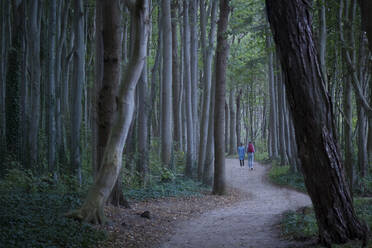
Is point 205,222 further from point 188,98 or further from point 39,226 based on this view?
point 188,98

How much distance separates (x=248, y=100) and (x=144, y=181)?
30.8 m

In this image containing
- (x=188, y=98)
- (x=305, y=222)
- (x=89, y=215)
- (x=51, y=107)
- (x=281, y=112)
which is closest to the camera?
(x=89, y=215)

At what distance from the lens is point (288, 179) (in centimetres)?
1838

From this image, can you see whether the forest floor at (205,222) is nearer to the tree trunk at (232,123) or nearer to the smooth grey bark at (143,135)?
the smooth grey bark at (143,135)

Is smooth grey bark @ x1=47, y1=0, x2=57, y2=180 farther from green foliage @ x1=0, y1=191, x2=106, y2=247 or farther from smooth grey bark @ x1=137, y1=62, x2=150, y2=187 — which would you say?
green foliage @ x1=0, y1=191, x2=106, y2=247

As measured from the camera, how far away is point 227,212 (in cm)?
1120

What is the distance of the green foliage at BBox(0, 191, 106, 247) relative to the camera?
18.1ft

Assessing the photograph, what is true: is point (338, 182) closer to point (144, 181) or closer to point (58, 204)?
point (58, 204)

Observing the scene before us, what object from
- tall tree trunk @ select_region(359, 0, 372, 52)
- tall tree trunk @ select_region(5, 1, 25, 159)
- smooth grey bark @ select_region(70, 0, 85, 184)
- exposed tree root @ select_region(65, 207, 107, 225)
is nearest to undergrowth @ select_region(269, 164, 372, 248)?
tall tree trunk @ select_region(359, 0, 372, 52)

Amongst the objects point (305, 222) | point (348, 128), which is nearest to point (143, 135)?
point (348, 128)

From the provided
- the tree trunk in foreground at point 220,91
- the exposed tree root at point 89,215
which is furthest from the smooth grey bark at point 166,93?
the exposed tree root at point 89,215

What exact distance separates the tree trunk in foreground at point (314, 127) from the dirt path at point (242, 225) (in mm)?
1102

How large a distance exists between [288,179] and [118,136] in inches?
502

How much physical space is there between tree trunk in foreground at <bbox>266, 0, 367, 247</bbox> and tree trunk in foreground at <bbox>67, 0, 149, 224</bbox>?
11.3 ft
